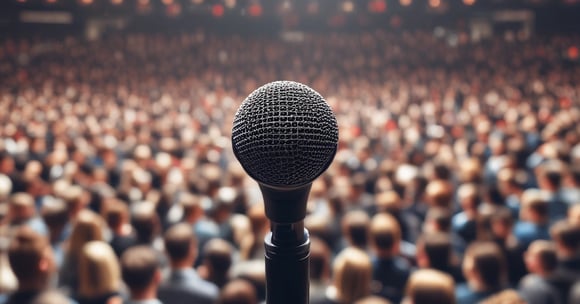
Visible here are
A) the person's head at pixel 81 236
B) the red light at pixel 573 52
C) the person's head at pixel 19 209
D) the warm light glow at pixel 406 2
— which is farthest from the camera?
the warm light glow at pixel 406 2

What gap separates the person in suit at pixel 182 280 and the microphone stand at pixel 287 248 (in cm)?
220

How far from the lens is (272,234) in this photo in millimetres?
809

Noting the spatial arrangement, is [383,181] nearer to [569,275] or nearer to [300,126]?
[569,275]

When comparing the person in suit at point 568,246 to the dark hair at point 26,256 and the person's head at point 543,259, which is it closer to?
the person's head at point 543,259

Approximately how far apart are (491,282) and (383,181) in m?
2.26

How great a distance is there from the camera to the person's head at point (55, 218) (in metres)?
3.64

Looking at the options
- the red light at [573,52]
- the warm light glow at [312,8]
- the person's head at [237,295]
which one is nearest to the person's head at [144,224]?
the person's head at [237,295]

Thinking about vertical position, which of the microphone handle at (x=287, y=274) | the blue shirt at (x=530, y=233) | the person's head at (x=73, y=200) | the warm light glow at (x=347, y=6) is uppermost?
the warm light glow at (x=347, y=6)

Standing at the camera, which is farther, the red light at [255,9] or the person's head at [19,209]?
the red light at [255,9]

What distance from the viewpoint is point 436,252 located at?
308cm

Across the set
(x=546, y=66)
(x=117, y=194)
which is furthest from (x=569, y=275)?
(x=546, y=66)

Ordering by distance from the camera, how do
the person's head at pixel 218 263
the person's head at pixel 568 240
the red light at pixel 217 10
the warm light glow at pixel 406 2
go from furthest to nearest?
1. the red light at pixel 217 10
2. the warm light glow at pixel 406 2
3. the person's head at pixel 568 240
4. the person's head at pixel 218 263

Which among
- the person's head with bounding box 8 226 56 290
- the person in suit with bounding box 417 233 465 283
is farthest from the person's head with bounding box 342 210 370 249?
the person's head with bounding box 8 226 56 290

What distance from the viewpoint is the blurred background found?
2877 millimetres
